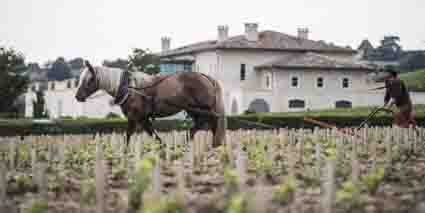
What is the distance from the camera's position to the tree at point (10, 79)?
2215 inches

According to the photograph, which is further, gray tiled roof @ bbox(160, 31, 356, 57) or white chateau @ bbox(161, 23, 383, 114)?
gray tiled roof @ bbox(160, 31, 356, 57)

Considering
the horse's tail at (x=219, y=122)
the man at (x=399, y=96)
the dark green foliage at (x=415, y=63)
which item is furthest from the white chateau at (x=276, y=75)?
the horse's tail at (x=219, y=122)

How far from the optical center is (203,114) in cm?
1606

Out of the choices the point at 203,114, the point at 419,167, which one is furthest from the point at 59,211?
the point at 203,114

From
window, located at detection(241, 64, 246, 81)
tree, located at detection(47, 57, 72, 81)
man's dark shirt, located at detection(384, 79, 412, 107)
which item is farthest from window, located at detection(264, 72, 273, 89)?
tree, located at detection(47, 57, 72, 81)

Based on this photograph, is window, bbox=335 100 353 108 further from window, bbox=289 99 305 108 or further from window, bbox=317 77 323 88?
window, bbox=289 99 305 108

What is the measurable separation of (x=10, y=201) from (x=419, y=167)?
6.54 meters

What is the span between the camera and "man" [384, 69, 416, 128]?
17172 mm

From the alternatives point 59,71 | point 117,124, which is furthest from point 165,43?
point 59,71

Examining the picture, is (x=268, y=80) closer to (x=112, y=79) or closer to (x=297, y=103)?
(x=297, y=103)

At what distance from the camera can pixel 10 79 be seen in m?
56.1

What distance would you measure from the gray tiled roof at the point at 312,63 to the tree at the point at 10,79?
18133 millimetres

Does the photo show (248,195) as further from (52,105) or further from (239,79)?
(52,105)

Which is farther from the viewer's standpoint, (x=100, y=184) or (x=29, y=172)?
(x=29, y=172)
